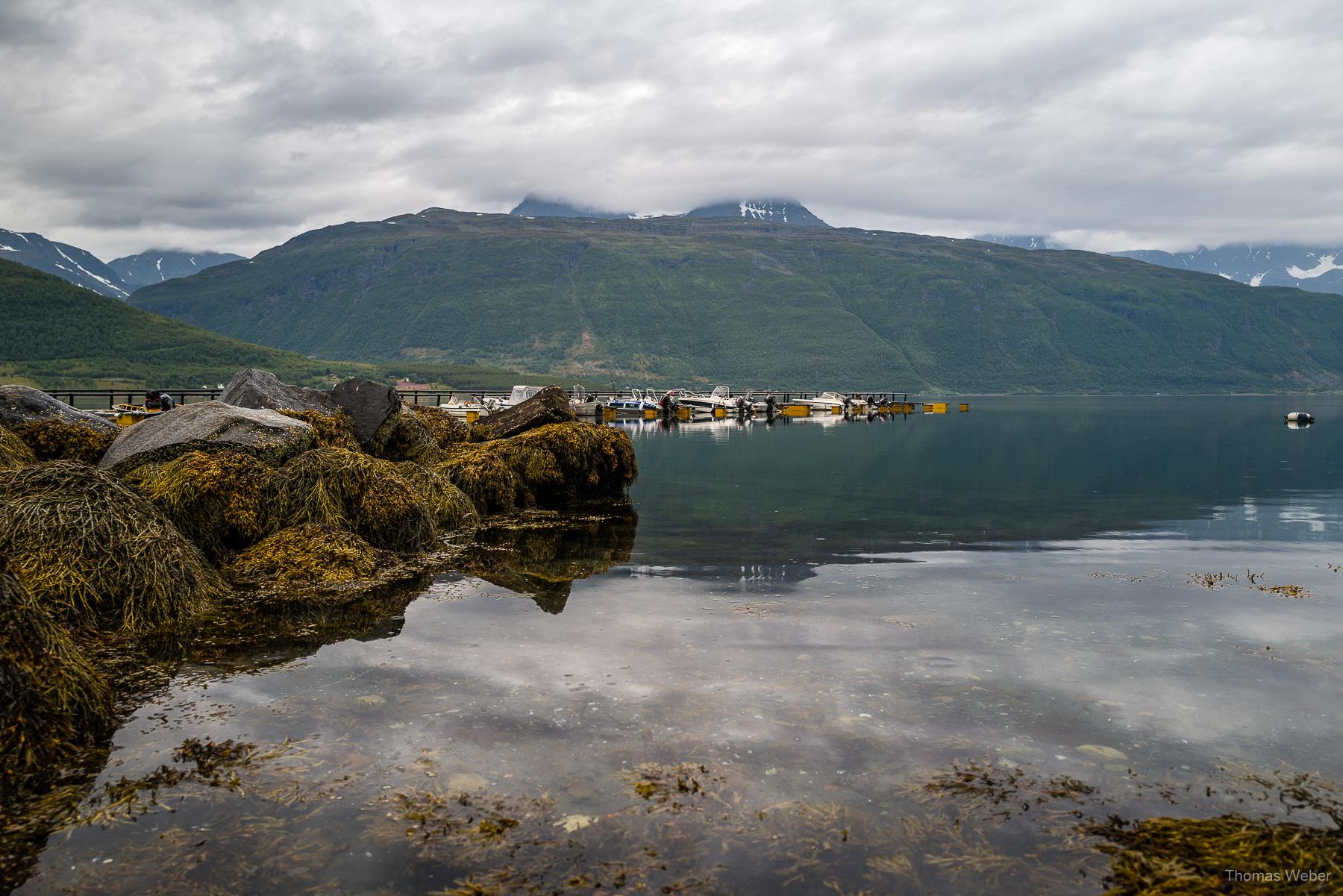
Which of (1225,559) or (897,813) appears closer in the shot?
(897,813)

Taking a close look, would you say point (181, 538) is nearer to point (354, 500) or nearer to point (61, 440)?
point (354, 500)

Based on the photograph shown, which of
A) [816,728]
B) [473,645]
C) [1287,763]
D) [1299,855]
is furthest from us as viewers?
[473,645]

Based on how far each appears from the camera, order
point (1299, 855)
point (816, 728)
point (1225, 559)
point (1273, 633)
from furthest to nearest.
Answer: point (1225, 559), point (1273, 633), point (816, 728), point (1299, 855)

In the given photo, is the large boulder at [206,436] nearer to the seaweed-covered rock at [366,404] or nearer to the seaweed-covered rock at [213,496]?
the seaweed-covered rock at [213,496]

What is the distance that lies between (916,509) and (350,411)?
1634 cm

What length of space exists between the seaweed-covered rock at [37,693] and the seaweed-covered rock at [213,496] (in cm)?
583

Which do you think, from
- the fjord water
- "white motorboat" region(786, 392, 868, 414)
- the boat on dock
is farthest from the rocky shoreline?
"white motorboat" region(786, 392, 868, 414)

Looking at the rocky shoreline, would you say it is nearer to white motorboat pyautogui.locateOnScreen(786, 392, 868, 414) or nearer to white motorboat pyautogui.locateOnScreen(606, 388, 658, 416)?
white motorboat pyautogui.locateOnScreen(606, 388, 658, 416)

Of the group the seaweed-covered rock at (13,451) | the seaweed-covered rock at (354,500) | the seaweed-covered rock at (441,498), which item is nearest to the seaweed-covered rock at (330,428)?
the seaweed-covered rock at (441,498)

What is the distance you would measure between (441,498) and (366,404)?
5604mm

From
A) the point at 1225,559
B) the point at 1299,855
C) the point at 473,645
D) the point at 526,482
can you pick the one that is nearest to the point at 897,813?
the point at 1299,855

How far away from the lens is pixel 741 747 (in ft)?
25.6

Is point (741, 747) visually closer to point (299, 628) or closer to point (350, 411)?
point (299, 628)

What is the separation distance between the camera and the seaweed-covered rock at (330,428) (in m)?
20.7
